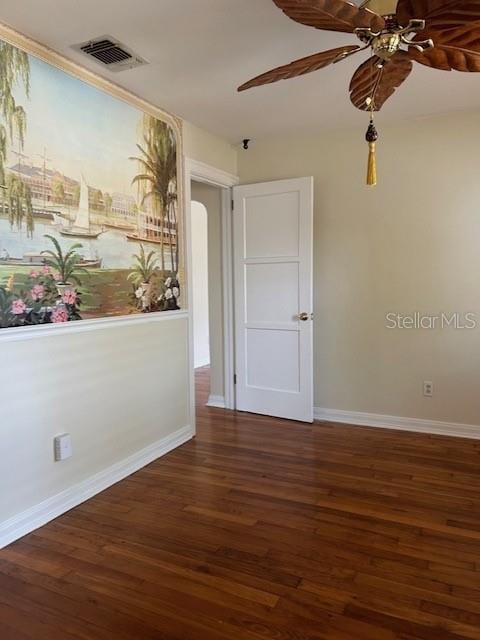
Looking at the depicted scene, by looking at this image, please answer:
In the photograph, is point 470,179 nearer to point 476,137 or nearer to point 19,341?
point 476,137

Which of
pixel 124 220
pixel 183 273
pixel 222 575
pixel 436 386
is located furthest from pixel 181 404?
→ pixel 436 386

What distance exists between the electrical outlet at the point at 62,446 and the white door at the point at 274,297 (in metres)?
2.02

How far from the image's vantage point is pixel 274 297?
4.11m

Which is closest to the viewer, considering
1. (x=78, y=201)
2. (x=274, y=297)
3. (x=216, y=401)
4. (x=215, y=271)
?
(x=78, y=201)

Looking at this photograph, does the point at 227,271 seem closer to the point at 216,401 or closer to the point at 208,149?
the point at 208,149

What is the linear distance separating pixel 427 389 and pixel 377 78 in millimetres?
2468

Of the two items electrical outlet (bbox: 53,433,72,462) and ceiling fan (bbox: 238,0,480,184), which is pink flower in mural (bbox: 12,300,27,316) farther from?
ceiling fan (bbox: 238,0,480,184)

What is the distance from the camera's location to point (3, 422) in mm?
2230

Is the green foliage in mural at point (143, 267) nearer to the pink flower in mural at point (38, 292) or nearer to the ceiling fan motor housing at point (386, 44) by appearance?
the pink flower in mural at point (38, 292)

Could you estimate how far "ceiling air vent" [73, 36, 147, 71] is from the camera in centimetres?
237

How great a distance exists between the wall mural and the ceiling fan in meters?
1.11

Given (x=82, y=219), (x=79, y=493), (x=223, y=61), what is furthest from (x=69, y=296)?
(x=223, y=61)

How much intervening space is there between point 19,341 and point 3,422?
396 mm

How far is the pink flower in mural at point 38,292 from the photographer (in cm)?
237
